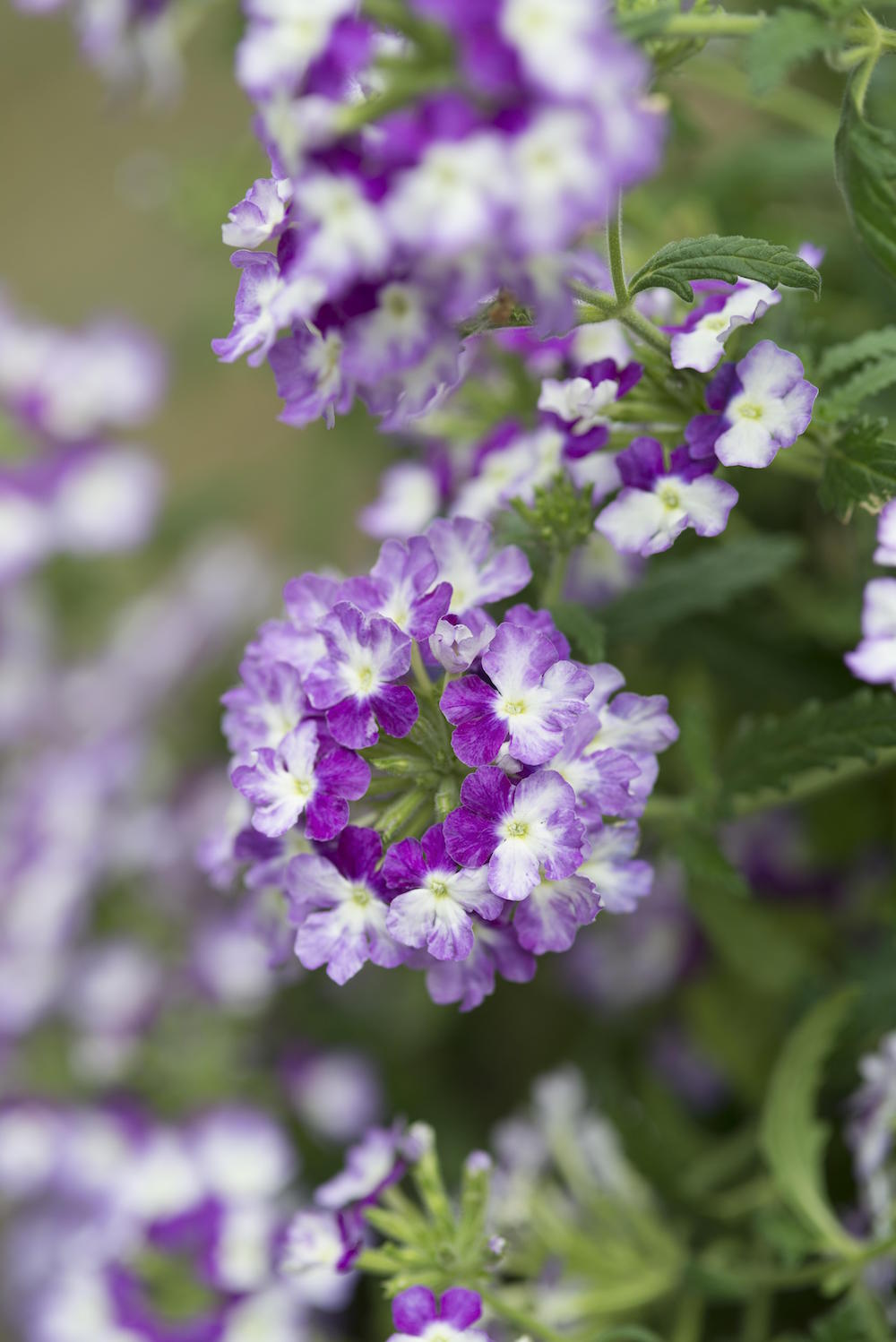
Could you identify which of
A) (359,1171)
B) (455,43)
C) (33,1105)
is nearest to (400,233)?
(455,43)

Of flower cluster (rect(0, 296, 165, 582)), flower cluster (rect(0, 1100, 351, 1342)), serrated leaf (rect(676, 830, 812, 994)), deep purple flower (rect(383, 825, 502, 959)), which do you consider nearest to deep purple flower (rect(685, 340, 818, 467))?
deep purple flower (rect(383, 825, 502, 959))

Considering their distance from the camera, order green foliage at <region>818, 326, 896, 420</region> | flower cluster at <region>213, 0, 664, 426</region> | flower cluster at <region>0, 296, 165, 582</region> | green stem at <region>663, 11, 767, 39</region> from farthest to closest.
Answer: flower cluster at <region>0, 296, 165, 582</region>
green foliage at <region>818, 326, 896, 420</region>
green stem at <region>663, 11, 767, 39</region>
flower cluster at <region>213, 0, 664, 426</region>

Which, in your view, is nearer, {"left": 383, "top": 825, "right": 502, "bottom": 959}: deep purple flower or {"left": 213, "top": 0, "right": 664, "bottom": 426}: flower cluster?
{"left": 213, "top": 0, "right": 664, "bottom": 426}: flower cluster

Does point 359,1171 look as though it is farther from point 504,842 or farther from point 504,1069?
point 504,1069

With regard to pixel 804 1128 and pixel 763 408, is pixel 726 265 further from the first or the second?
pixel 804 1128

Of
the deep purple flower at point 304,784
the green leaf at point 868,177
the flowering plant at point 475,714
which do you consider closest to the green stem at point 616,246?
the flowering plant at point 475,714

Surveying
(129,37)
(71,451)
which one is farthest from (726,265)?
(71,451)

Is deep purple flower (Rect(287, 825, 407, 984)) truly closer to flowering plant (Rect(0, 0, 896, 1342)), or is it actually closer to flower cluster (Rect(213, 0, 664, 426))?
flowering plant (Rect(0, 0, 896, 1342))

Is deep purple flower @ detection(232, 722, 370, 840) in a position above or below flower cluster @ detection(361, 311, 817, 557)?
below
